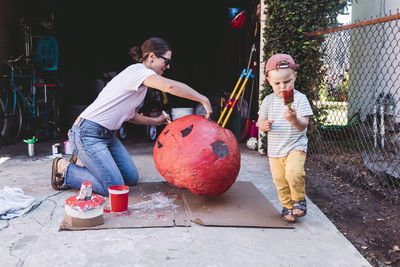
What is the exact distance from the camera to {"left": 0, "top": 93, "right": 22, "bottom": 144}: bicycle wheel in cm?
561

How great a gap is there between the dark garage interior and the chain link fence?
226 centimetres

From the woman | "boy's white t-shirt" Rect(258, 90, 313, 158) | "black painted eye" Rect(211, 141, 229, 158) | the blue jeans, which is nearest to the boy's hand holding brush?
"boy's white t-shirt" Rect(258, 90, 313, 158)

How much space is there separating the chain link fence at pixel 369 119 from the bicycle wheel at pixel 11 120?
190 inches

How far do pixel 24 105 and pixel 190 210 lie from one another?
470cm

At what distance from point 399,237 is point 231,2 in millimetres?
7101

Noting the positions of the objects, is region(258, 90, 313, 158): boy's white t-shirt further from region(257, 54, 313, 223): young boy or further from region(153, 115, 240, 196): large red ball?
region(153, 115, 240, 196): large red ball

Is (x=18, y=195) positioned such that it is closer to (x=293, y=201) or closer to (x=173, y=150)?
(x=173, y=150)

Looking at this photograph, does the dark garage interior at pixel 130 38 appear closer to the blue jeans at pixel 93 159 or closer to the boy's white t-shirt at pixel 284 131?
the blue jeans at pixel 93 159

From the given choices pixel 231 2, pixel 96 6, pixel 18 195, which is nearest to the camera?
pixel 18 195

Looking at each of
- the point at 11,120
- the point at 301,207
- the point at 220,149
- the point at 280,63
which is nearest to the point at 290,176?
the point at 301,207

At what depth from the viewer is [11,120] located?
590 cm

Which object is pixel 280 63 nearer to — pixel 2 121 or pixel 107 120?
pixel 107 120

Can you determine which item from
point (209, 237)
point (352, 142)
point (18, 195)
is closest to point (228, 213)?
point (209, 237)

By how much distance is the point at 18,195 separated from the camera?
2.82m
